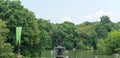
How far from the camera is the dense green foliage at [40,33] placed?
40.6 metres

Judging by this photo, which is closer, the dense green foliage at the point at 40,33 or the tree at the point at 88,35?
the dense green foliage at the point at 40,33

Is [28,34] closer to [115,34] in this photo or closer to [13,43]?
[13,43]

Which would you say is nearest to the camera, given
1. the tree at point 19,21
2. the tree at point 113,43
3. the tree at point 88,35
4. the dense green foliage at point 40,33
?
the dense green foliage at point 40,33

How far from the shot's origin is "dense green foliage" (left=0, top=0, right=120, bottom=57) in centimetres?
4062

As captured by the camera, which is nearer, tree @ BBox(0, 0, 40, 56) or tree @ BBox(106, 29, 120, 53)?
tree @ BBox(0, 0, 40, 56)

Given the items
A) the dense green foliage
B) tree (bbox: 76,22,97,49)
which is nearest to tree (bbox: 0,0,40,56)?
the dense green foliage

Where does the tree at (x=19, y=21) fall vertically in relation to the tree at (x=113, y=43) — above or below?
above

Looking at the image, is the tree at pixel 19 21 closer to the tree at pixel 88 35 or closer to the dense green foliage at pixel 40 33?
the dense green foliage at pixel 40 33

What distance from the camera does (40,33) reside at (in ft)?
172

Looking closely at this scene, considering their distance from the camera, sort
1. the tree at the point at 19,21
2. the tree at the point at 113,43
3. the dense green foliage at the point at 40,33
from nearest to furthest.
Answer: the dense green foliage at the point at 40,33 → the tree at the point at 19,21 → the tree at the point at 113,43

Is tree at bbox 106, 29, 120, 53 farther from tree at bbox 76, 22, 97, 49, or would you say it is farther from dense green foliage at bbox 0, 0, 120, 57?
tree at bbox 76, 22, 97, 49

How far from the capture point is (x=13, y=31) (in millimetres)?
41062

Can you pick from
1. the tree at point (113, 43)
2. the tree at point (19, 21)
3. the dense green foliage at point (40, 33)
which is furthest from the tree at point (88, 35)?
the tree at point (19, 21)

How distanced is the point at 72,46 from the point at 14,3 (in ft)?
165
